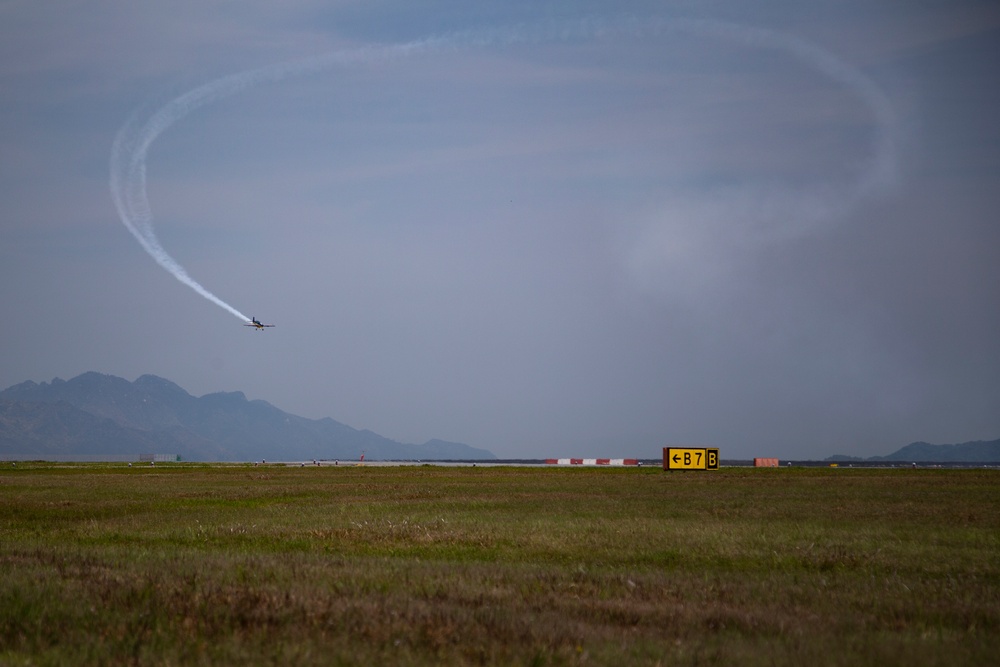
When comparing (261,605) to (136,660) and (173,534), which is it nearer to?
(136,660)

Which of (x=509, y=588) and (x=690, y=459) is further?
(x=690, y=459)

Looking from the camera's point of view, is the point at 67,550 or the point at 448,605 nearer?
the point at 448,605

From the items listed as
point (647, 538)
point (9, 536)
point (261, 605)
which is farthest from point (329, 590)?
point (9, 536)

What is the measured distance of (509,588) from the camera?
16.1 meters

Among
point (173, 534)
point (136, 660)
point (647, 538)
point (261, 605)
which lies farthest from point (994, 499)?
point (136, 660)

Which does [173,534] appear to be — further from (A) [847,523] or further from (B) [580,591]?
(A) [847,523]

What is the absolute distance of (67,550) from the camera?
2150 cm

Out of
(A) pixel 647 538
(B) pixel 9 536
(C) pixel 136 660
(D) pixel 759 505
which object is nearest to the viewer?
(C) pixel 136 660

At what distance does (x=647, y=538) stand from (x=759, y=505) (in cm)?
1438

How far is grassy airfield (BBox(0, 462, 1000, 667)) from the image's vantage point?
37.4 ft

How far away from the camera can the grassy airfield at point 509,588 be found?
11414 millimetres

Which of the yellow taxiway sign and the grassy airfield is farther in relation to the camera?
the yellow taxiway sign

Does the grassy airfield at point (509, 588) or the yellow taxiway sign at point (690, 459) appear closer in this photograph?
the grassy airfield at point (509, 588)

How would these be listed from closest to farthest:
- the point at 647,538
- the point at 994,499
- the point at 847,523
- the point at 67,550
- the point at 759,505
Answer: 1. the point at 67,550
2. the point at 647,538
3. the point at 847,523
4. the point at 759,505
5. the point at 994,499
